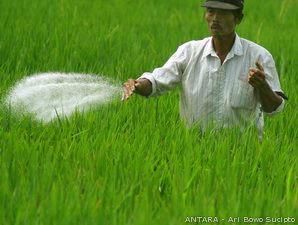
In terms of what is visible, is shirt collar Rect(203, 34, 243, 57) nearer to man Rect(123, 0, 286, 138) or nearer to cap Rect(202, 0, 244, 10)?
man Rect(123, 0, 286, 138)

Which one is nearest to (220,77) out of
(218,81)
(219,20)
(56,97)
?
(218,81)

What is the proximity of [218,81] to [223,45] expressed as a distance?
145 mm

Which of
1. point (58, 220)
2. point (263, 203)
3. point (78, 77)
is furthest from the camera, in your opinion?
point (78, 77)

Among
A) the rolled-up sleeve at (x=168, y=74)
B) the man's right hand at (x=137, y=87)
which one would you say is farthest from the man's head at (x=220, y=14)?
the man's right hand at (x=137, y=87)

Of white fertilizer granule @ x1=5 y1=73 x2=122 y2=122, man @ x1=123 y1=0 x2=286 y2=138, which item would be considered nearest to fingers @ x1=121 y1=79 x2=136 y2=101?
man @ x1=123 y1=0 x2=286 y2=138

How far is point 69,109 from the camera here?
116 inches

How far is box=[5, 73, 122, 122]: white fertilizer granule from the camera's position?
2850 millimetres

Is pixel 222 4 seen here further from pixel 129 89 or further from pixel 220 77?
pixel 129 89

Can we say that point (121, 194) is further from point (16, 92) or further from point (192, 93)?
point (16, 92)

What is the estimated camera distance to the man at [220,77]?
272cm

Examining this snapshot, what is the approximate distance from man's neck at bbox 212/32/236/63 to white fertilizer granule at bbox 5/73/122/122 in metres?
0.53

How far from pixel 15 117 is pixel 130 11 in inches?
139

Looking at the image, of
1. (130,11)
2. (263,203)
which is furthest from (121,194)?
(130,11)

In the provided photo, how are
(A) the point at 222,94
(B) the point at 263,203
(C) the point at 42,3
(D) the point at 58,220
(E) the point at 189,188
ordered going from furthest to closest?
1. (C) the point at 42,3
2. (A) the point at 222,94
3. (E) the point at 189,188
4. (B) the point at 263,203
5. (D) the point at 58,220
